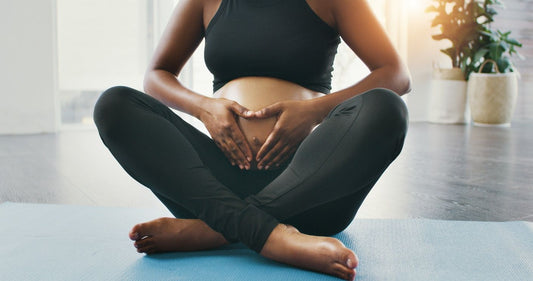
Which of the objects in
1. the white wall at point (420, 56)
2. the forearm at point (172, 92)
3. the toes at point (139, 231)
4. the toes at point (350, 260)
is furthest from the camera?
the white wall at point (420, 56)

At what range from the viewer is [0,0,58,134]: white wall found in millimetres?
3953

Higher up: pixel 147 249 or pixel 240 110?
pixel 240 110

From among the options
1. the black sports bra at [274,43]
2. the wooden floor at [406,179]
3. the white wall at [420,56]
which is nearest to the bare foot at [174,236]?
the black sports bra at [274,43]

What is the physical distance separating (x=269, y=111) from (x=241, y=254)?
29cm

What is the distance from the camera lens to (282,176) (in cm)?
109

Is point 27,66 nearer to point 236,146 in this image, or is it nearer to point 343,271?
point 236,146

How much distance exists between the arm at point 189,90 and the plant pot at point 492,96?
13.2 ft

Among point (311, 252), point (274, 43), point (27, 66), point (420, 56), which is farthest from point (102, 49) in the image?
point (311, 252)

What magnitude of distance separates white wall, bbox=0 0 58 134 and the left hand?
3353 mm

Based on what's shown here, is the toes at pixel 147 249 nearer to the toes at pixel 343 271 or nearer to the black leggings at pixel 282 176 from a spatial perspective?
the black leggings at pixel 282 176

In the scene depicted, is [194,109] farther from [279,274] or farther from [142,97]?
[279,274]

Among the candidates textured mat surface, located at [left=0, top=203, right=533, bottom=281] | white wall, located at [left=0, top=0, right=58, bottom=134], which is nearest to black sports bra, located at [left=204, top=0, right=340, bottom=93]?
textured mat surface, located at [left=0, top=203, right=533, bottom=281]

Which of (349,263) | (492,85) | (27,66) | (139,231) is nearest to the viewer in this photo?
(349,263)

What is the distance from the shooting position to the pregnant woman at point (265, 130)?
39.8 inches
